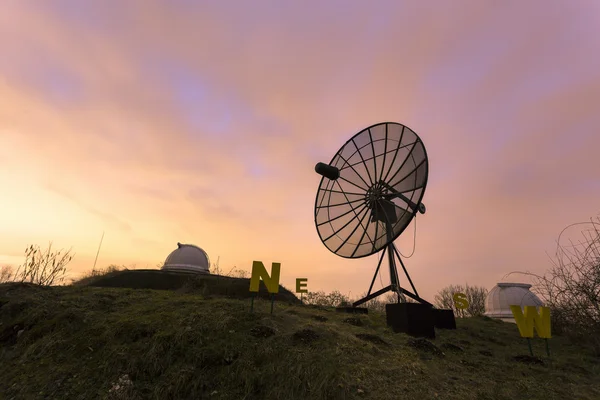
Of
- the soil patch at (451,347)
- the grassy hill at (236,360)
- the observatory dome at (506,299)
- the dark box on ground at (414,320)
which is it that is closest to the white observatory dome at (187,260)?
the grassy hill at (236,360)

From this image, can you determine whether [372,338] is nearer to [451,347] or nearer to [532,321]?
[451,347]

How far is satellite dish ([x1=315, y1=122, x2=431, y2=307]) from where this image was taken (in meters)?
17.0

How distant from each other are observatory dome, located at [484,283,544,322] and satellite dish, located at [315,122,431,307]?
25.6m

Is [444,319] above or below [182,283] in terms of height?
below

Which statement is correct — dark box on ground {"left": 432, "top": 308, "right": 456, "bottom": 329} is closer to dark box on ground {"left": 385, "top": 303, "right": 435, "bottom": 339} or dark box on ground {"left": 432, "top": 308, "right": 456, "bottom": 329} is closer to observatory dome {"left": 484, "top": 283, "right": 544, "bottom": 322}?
dark box on ground {"left": 385, "top": 303, "right": 435, "bottom": 339}

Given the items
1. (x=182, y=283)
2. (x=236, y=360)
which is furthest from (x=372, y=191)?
(x=182, y=283)

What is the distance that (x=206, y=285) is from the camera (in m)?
25.5

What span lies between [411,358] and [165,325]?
9610 millimetres

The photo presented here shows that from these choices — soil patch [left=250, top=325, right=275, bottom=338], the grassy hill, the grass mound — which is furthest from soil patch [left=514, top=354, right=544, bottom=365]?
the grass mound

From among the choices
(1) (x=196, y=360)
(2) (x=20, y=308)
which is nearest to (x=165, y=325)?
(1) (x=196, y=360)

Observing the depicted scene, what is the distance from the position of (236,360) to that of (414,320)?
9263 millimetres

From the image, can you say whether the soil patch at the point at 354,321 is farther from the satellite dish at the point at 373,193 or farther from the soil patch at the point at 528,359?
the soil patch at the point at 528,359

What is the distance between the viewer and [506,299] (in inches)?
1403

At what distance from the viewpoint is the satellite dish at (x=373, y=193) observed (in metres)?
17.0
